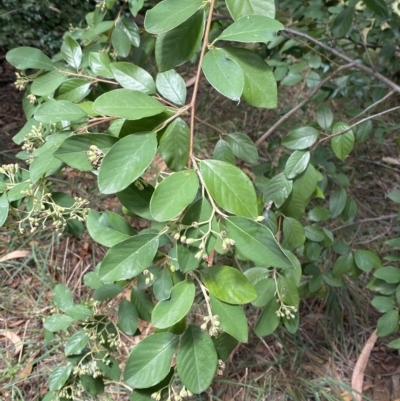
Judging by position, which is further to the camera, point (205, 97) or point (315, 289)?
point (205, 97)

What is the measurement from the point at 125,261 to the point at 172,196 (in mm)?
109

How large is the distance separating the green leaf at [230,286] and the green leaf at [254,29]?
292mm

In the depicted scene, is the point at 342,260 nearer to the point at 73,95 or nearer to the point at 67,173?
the point at 73,95

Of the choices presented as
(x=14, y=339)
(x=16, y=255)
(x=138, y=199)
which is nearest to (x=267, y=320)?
(x=138, y=199)

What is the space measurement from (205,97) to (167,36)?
1.81 metres

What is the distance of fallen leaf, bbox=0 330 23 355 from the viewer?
143 centimetres

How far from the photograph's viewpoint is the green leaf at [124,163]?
466mm

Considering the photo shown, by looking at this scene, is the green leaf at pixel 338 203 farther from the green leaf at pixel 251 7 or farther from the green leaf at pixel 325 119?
the green leaf at pixel 251 7

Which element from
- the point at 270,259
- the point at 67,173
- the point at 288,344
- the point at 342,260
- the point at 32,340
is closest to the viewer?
the point at 270,259

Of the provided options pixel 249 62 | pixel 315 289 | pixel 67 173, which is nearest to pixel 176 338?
pixel 249 62

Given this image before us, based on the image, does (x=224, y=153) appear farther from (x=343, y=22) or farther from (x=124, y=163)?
(x=343, y=22)

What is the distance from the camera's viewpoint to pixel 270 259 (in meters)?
0.48

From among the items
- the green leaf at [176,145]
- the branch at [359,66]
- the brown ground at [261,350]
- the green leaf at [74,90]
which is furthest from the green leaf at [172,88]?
the brown ground at [261,350]

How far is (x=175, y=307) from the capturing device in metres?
0.50
